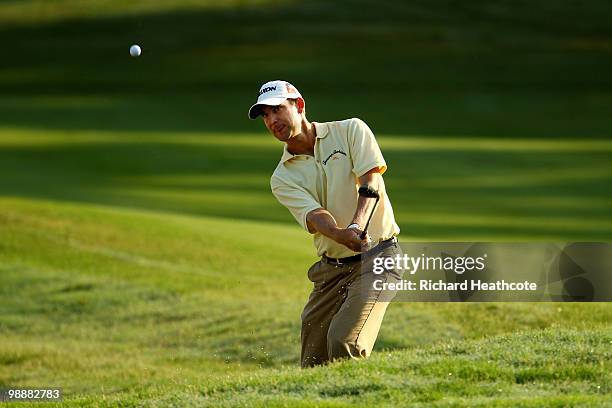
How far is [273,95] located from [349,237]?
1089 mm

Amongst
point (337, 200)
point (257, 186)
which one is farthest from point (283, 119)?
point (257, 186)

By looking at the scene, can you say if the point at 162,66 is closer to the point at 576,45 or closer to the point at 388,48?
the point at 388,48

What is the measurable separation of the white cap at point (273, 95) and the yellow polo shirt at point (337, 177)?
427 mm

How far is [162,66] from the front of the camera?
178 feet

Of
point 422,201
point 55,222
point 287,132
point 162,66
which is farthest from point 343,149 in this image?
point 162,66

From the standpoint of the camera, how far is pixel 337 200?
846 cm

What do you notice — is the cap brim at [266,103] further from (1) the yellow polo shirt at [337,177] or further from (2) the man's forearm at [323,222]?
(2) the man's forearm at [323,222]

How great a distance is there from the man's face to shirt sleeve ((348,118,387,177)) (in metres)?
0.38

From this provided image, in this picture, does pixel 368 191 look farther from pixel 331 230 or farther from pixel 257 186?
pixel 257 186

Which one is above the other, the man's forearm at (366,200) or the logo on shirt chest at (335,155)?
the logo on shirt chest at (335,155)

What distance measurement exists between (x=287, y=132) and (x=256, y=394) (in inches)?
73.3

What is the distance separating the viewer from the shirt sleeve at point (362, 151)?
8.32m

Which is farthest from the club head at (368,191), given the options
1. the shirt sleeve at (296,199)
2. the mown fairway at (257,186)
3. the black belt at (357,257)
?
the mown fairway at (257,186)

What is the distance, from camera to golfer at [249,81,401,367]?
828 cm
